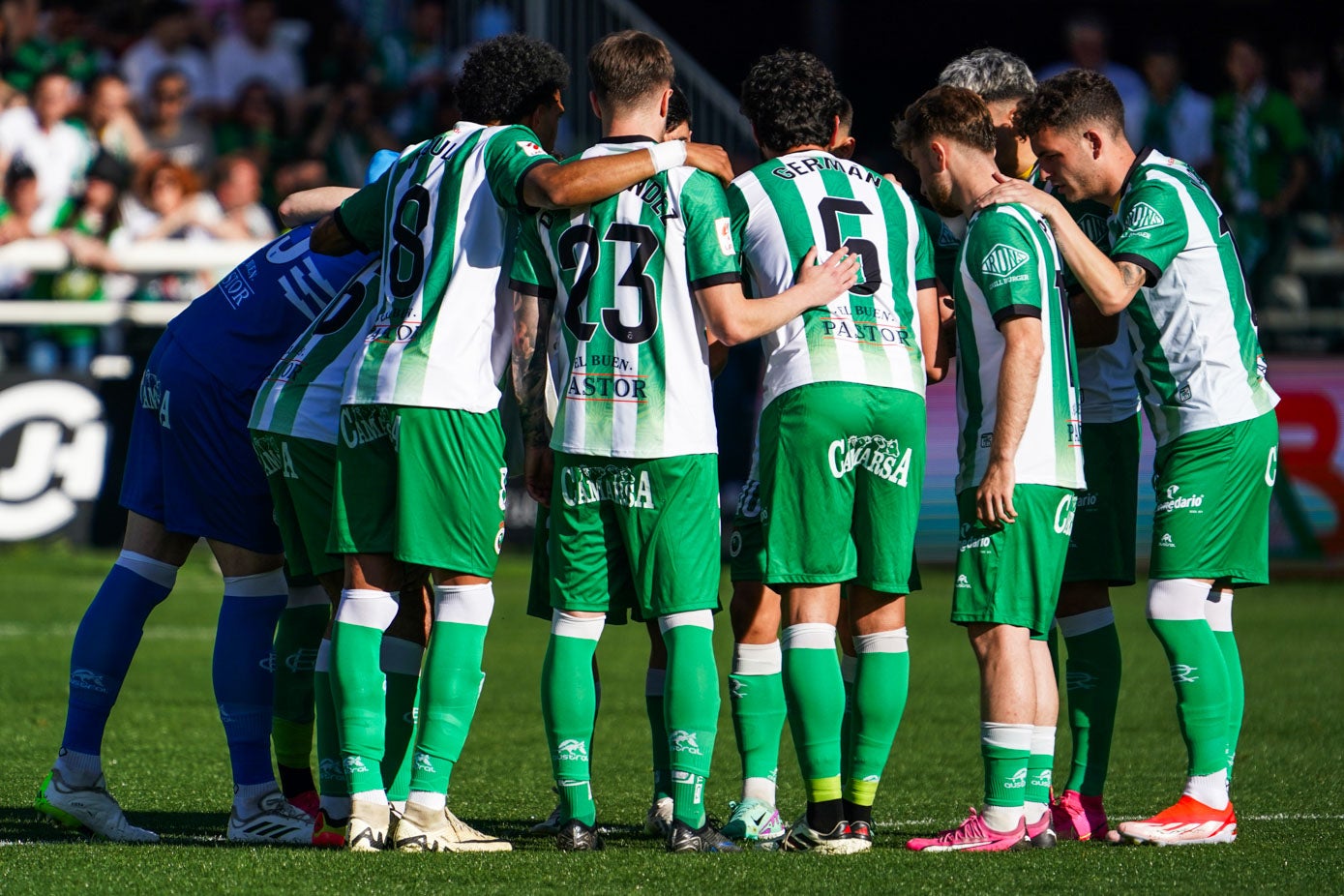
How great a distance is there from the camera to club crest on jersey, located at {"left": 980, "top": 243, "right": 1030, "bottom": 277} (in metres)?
5.12

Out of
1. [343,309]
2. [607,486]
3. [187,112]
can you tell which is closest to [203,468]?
[343,309]

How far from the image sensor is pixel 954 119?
5.33m

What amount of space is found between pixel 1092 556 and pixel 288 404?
8.66ft

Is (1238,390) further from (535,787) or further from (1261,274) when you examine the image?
(1261,274)

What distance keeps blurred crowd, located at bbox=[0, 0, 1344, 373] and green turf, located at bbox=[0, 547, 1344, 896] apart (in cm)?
484

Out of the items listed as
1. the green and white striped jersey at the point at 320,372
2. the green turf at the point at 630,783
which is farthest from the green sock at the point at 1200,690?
the green and white striped jersey at the point at 320,372

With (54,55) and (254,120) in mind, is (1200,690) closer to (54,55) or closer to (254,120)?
(254,120)

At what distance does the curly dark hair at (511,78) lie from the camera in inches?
208

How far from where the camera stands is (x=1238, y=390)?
5488 millimetres

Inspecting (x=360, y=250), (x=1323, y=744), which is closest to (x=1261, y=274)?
(x=1323, y=744)

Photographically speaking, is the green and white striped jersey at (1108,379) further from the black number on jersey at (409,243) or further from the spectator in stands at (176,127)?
the spectator in stands at (176,127)

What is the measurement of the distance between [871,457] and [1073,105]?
133cm

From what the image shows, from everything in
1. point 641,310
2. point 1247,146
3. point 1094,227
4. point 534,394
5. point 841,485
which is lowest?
point 841,485

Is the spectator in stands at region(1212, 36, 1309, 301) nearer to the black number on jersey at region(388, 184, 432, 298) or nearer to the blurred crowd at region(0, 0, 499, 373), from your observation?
the blurred crowd at region(0, 0, 499, 373)
